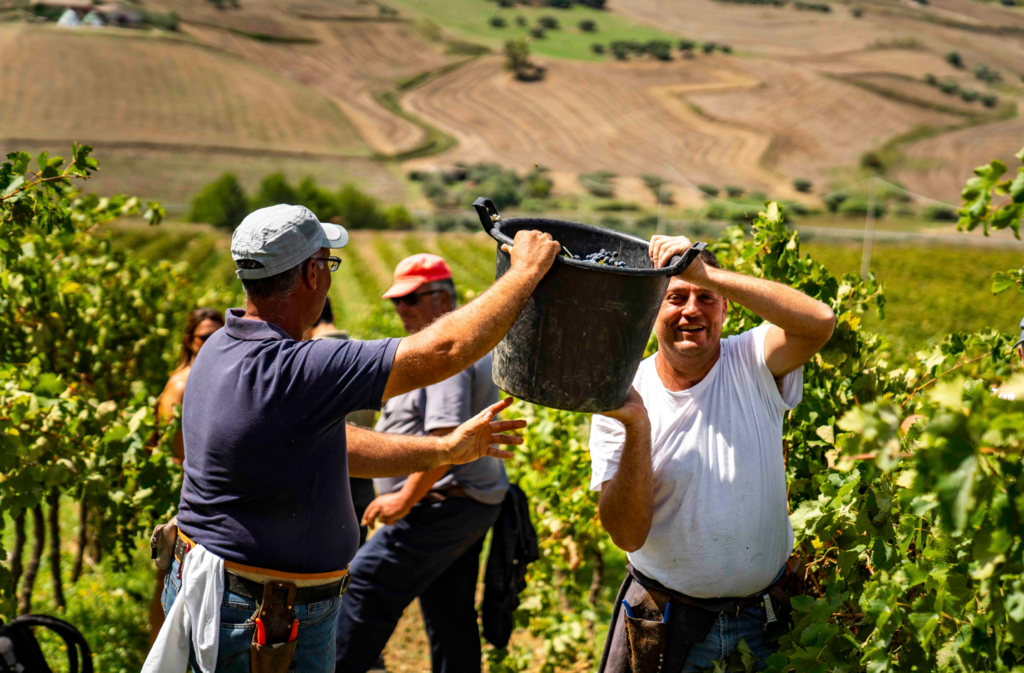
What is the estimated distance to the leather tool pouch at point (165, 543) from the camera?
6.86ft

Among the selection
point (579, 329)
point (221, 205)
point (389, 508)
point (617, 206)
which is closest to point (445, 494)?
point (389, 508)

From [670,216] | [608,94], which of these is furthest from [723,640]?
[608,94]

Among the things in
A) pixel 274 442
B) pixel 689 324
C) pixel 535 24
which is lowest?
pixel 535 24

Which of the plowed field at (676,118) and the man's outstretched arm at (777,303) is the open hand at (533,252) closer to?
the man's outstretched arm at (777,303)

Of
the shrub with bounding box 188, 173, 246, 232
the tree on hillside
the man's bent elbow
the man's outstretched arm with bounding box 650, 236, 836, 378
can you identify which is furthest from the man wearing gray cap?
the tree on hillside

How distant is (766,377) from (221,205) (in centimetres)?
4786

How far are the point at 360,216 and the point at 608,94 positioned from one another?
1158 inches

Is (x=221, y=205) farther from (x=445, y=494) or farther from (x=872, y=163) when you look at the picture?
(x=445, y=494)

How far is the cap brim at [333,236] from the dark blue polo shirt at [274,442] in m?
0.24

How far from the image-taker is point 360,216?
5028 centimetres

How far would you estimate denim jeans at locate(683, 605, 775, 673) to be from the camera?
2.19 meters

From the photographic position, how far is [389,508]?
3123 mm

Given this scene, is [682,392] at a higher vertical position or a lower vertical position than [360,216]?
higher

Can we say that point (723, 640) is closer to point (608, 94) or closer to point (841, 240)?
point (841, 240)
